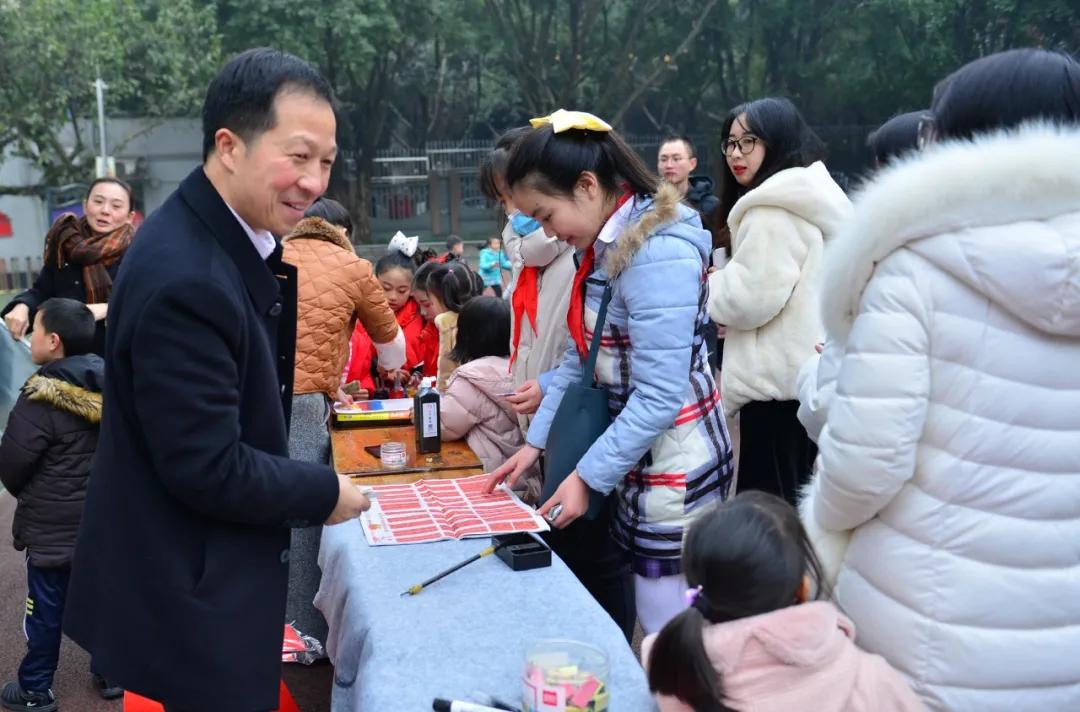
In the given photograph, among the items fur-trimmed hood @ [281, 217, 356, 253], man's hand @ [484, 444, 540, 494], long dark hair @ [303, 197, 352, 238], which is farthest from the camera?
long dark hair @ [303, 197, 352, 238]

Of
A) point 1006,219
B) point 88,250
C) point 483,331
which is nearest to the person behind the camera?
point 1006,219

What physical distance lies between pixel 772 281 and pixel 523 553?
146 centimetres

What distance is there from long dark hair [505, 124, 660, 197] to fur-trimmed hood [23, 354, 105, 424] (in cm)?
194

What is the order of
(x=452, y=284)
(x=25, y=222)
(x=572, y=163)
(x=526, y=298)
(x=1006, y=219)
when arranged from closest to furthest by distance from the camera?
(x=1006, y=219), (x=572, y=163), (x=526, y=298), (x=452, y=284), (x=25, y=222)

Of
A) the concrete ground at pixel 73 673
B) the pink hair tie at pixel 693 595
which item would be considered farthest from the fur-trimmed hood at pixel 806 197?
the concrete ground at pixel 73 673

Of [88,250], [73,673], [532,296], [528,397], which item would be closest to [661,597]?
[528,397]

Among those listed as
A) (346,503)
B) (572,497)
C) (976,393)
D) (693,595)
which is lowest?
(572,497)

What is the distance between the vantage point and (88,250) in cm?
448

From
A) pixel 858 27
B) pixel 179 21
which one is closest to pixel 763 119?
pixel 179 21

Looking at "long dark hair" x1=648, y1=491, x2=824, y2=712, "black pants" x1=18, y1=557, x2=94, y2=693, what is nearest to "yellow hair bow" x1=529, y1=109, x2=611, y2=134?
"long dark hair" x1=648, y1=491, x2=824, y2=712

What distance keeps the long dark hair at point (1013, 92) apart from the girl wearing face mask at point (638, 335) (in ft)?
2.80

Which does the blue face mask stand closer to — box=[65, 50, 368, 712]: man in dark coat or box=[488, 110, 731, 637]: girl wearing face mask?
box=[488, 110, 731, 637]: girl wearing face mask

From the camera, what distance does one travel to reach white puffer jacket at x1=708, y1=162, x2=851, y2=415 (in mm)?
3303

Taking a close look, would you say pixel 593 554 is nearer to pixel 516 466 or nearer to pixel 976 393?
pixel 516 466
